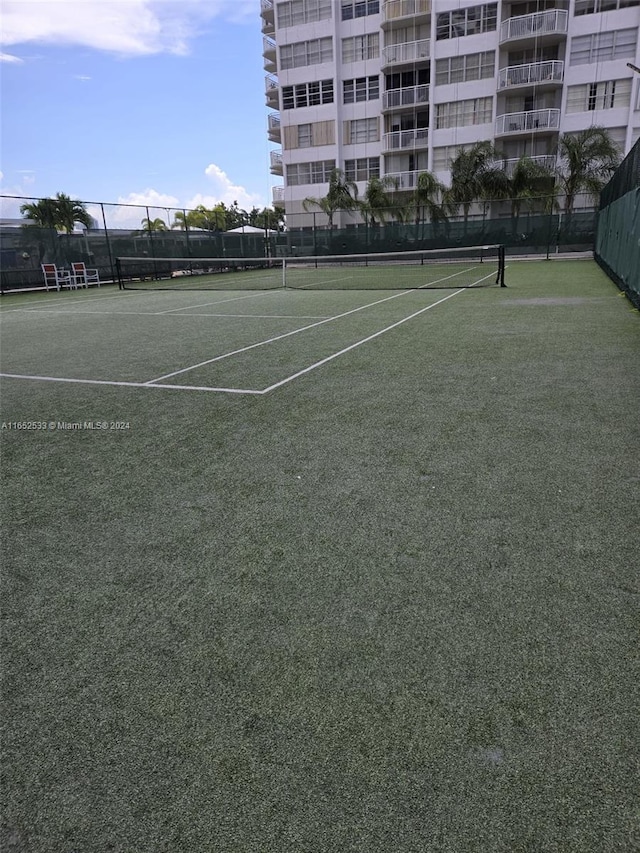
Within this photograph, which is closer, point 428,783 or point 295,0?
point 428,783

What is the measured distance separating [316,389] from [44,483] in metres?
3.00

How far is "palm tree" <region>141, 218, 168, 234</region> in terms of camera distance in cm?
3034

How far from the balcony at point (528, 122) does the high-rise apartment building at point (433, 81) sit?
70mm

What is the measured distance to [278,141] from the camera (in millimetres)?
56938

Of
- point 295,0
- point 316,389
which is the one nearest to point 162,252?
point 316,389

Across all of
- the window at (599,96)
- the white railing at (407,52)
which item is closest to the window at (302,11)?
the white railing at (407,52)

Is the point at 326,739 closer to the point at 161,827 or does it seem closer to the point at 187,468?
the point at 161,827

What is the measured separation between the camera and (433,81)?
144ft

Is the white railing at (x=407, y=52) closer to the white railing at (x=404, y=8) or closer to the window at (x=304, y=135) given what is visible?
the white railing at (x=404, y=8)

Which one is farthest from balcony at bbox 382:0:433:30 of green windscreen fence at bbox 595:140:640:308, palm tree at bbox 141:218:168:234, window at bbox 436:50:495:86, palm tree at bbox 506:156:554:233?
green windscreen fence at bbox 595:140:640:308

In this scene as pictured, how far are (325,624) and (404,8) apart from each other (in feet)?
172

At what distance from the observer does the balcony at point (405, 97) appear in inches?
1769

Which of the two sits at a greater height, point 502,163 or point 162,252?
point 502,163

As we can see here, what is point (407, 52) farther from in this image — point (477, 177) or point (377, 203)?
point (477, 177)
